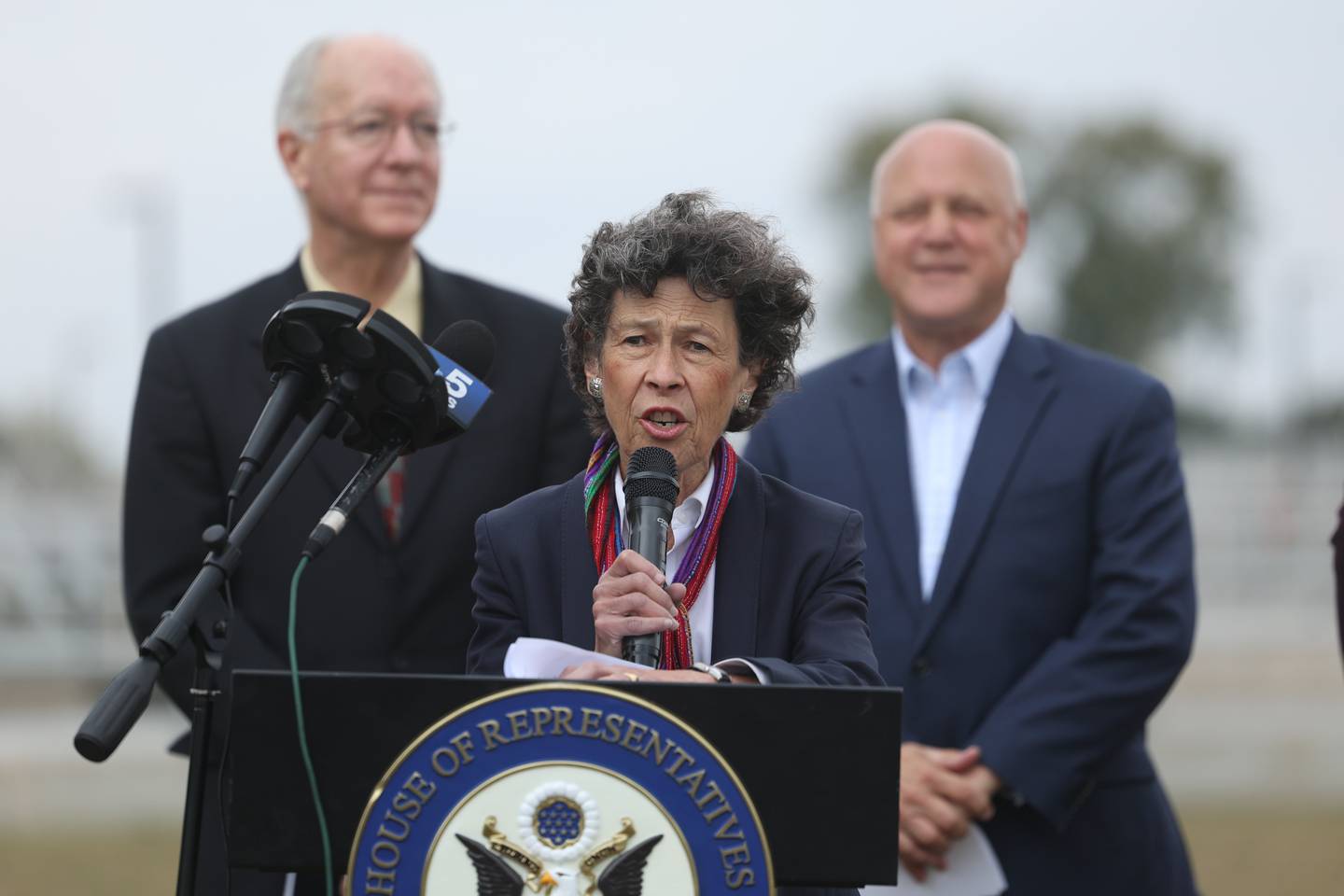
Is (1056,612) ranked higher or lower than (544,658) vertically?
higher

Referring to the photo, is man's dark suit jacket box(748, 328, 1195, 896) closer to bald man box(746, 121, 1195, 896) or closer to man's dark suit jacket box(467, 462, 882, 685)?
bald man box(746, 121, 1195, 896)

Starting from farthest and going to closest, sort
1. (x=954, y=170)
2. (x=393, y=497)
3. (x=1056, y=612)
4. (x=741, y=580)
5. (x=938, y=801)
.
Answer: (x=954, y=170)
(x=1056, y=612)
(x=938, y=801)
(x=393, y=497)
(x=741, y=580)

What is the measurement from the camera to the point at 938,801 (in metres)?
4.48

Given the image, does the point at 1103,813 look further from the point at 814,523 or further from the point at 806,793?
the point at 806,793

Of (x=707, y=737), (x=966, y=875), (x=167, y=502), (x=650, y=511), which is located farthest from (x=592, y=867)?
(x=966, y=875)

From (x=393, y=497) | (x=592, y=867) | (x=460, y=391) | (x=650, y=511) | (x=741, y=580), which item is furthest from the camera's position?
(x=393, y=497)

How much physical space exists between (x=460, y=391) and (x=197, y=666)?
575mm

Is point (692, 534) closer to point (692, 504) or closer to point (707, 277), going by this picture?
point (692, 504)

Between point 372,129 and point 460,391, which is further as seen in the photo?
point 372,129

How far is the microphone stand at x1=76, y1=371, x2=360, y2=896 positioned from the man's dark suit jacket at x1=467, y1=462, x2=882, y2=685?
45cm

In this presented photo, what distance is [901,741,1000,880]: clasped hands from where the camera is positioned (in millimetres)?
4484

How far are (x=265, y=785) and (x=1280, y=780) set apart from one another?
12.3m

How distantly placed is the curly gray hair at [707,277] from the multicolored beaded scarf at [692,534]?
15 centimetres

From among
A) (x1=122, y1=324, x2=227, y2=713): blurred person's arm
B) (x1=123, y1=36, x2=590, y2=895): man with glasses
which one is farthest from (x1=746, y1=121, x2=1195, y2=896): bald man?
(x1=122, y1=324, x2=227, y2=713): blurred person's arm
